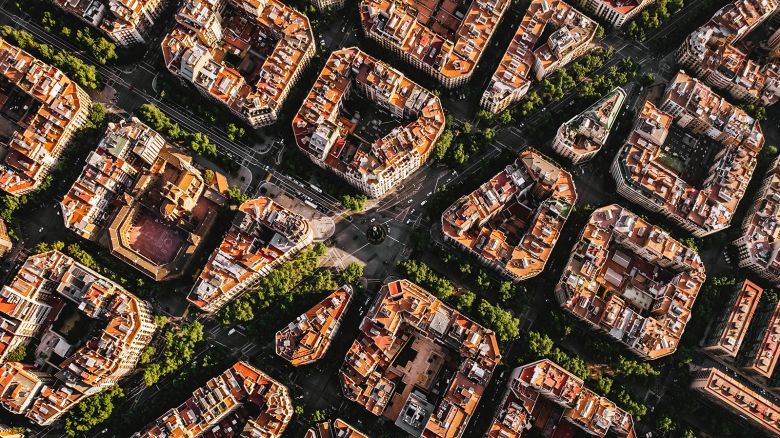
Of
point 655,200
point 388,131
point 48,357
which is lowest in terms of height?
point 48,357

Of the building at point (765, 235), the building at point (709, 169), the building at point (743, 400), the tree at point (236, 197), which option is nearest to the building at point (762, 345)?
the building at point (743, 400)

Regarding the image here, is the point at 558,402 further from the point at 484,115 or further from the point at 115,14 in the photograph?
the point at 115,14

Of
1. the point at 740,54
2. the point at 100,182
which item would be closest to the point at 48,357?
the point at 100,182

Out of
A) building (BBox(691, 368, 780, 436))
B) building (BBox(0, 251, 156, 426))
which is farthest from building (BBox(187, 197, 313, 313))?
building (BBox(691, 368, 780, 436))

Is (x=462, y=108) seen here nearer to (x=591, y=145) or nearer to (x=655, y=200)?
(x=591, y=145)

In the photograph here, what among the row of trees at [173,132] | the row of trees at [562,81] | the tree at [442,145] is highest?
the row of trees at [562,81]

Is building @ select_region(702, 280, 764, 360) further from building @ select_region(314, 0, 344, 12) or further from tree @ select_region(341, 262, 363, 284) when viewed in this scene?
building @ select_region(314, 0, 344, 12)

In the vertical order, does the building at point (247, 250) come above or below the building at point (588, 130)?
below

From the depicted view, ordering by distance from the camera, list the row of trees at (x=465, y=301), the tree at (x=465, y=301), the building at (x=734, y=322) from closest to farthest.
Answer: the building at (x=734, y=322), the row of trees at (x=465, y=301), the tree at (x=465, y=301)

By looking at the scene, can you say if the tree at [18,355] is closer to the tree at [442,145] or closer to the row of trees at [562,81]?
the tree at [442,145]
